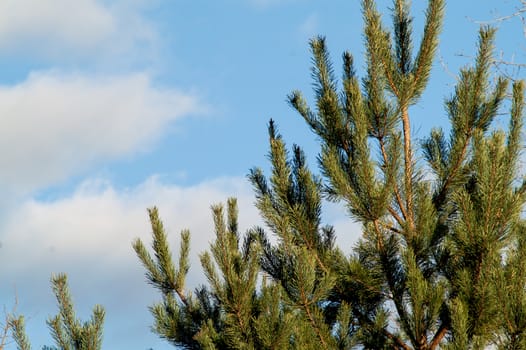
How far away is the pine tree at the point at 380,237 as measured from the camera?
6.81 metres

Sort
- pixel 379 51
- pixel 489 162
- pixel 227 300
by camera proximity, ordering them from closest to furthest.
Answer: pixel 489 162, pixel 227 300, pixel 379 51

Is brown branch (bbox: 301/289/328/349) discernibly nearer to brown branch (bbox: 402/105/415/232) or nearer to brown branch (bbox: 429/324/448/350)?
brown branch (bbox: 429/324/448/350)

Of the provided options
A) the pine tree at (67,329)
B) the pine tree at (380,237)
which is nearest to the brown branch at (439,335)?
the pine tree at (380,237)

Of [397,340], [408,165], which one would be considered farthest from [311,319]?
[408,165]

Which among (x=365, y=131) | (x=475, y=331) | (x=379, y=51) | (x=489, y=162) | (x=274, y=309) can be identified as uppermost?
(x=379, y=51)

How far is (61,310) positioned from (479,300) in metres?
3.93

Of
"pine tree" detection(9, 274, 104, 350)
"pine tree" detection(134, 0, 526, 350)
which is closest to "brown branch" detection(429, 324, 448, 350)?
"pine tree" detection(134, 0, 526, 350)

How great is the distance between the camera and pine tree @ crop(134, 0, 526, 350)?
6812mm

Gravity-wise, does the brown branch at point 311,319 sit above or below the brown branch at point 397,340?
above

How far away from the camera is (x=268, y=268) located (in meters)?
8.05

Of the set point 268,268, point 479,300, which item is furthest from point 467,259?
point 268,268

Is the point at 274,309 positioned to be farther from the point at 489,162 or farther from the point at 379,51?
the point at 379,51

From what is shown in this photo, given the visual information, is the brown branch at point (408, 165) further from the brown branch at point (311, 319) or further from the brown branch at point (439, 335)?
the brown branch at point (311, 319)

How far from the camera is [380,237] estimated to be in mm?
7426
